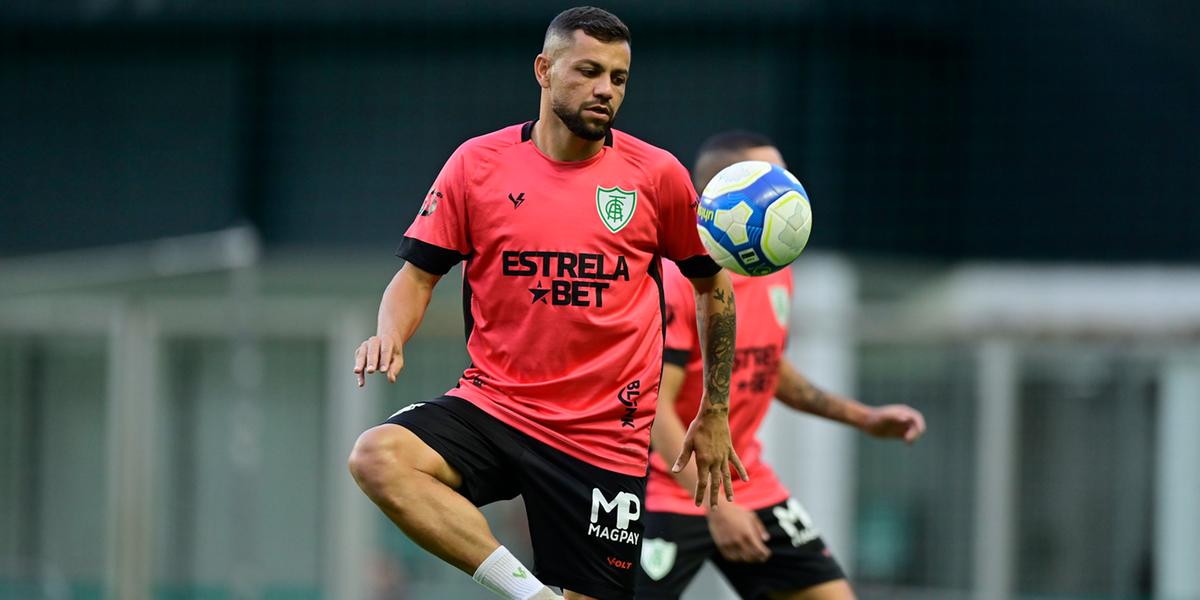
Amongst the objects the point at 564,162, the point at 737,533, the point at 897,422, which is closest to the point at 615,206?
the point at 564,162

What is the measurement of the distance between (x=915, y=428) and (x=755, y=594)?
1019 millimetres

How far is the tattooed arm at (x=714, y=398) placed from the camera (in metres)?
5.99

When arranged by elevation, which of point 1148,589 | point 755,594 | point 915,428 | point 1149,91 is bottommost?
point 1148,589

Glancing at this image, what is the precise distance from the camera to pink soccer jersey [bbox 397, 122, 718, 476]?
5.80 meters

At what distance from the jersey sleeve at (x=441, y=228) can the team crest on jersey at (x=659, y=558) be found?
1.81 metres

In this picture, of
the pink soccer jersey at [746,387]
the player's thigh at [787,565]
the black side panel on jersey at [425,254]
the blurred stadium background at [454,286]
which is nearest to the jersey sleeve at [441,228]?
the black side panel on jersey at [425,254]

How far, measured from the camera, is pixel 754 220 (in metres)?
5.65

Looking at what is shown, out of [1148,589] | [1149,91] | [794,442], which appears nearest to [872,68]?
[1149,91]

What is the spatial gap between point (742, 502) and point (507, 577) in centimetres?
185

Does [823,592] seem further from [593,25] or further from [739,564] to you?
[593,25]

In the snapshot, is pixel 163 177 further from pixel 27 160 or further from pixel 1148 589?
pixel 1148 589

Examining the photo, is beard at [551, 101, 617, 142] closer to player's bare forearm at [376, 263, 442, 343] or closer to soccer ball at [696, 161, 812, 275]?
soccer ball at [696, 161, 812, 275]

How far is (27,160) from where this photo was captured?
58.3 feet

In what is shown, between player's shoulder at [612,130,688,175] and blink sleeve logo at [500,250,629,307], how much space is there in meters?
0.39
